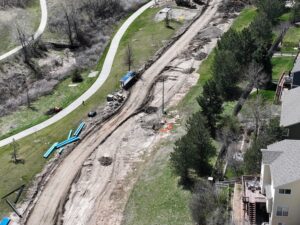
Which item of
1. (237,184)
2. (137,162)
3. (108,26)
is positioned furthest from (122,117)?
(108,26)

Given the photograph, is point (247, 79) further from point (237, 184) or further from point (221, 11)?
point (221, 11)

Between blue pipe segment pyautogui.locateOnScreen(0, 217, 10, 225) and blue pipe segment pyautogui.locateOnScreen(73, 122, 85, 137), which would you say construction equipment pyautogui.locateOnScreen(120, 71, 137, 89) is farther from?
blue pipe segment pyautogui.locateOnScreen(0, 217, 10, 225)

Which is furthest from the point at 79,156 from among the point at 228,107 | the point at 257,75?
the point at 257,75

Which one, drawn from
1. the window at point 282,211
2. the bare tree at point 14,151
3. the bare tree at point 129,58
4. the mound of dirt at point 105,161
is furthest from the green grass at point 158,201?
the bare tree at point 129,58

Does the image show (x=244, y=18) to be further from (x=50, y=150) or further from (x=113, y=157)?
(x=50, y=150)

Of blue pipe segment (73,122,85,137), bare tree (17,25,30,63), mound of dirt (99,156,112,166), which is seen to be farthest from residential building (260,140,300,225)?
bare tree (17,25,30,63)

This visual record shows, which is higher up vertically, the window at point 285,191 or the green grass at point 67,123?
the window at point 285,191

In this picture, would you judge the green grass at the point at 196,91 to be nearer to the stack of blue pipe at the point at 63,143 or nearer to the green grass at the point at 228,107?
the green grass at the point at 228,107
